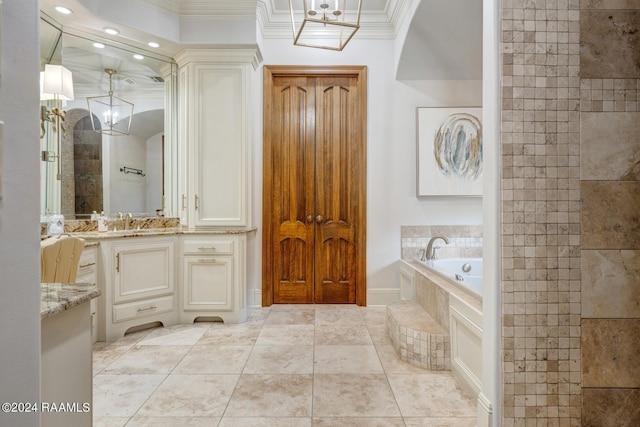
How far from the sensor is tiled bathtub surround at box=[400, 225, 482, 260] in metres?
3.75

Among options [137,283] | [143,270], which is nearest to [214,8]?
[143,270]

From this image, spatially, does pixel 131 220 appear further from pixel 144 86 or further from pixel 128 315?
pixel 144 86

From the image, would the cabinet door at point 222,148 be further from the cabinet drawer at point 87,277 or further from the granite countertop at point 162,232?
the cabinet drawer at point 87,277

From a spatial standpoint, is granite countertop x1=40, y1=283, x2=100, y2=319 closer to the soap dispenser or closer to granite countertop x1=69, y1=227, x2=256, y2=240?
granite countertop x1=69, y1=227, x2=256, y2=240

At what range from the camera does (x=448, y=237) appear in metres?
3.79

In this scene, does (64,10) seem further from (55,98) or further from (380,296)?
(380,296)

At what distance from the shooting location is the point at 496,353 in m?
1.49

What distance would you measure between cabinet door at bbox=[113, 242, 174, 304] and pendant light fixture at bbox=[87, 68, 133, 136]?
3.83 feet

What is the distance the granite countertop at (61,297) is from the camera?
0.92 meters

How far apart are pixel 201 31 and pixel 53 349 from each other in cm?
309

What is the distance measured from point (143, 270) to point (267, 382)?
5.16ft

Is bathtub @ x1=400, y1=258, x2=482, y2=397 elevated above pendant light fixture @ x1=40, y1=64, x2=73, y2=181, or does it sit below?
below

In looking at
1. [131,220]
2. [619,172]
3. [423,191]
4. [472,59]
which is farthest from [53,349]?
[472,59]

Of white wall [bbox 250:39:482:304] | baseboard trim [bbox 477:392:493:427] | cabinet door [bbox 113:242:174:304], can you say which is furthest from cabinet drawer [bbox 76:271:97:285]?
baseboard trim [bbox 477:392:493:427]
